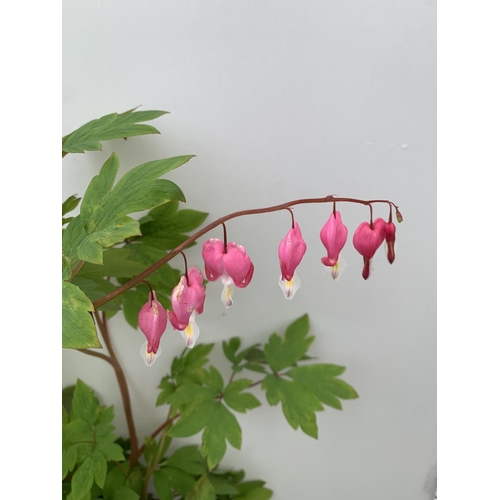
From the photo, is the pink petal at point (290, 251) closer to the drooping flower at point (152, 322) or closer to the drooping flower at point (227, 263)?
the drooping flower at point (227, 263)

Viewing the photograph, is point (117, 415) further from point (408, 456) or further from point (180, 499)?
point (408, 456)

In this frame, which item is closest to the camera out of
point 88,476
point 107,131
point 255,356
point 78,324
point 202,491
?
point 78,324

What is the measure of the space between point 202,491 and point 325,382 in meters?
0.37

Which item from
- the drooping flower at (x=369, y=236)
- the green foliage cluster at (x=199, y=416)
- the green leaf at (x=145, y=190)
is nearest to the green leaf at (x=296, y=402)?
the green foliage cluster at (x=199, y=416)

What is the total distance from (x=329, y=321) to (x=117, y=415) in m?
0.62

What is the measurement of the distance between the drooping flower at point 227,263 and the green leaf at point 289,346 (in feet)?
1.52

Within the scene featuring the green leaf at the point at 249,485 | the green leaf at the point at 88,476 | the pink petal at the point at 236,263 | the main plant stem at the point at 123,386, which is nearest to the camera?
Answer: the pink petal at the point at 236,263

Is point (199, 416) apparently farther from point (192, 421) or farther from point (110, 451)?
point (110, 451)

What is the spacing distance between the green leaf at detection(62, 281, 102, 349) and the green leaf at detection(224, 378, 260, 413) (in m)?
0.53

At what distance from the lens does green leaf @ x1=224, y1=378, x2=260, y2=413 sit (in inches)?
39.1

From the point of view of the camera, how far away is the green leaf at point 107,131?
76 cm

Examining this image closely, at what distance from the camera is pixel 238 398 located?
1.00 meters

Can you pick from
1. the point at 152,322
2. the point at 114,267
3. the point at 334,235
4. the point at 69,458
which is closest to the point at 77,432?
the point at 69,458
